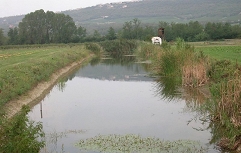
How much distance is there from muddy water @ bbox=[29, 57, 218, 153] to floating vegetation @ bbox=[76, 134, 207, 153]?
226 mm

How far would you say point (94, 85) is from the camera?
88.6 ft

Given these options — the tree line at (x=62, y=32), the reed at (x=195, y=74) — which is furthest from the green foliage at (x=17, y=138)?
the tree line at (x=62, y=32)

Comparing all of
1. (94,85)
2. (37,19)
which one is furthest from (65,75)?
(37,19)

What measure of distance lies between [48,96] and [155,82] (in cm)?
772

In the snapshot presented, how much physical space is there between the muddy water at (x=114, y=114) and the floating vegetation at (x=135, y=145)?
0.74 ft

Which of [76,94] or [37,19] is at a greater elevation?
[37,19]

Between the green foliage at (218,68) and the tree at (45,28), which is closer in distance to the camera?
the green foliage at (218,68)

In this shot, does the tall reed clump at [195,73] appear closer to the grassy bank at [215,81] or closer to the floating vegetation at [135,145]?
the grassy bank at [215,81]

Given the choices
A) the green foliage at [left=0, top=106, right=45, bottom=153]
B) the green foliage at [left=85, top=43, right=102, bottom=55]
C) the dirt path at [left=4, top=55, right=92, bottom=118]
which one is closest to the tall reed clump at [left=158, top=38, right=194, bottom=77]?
the dirt path at [left=4, top=55, right=92, bottom=118]

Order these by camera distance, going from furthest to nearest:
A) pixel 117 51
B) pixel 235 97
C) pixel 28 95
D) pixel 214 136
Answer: pixel 117 51
pixel 28 95
pixel 214 136
pixel 235 97

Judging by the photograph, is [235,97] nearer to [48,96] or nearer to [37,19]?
[48,96]

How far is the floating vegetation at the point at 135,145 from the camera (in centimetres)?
1193

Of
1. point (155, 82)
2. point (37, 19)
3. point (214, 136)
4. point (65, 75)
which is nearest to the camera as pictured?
point (214, 136)

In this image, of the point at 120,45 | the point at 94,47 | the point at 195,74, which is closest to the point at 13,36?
the point at 120,45
